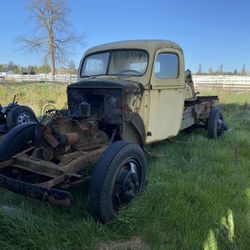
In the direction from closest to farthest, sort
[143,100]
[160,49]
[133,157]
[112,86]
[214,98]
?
[133,157]
[112,86]
[143,100]
[160,49]
[214,98]

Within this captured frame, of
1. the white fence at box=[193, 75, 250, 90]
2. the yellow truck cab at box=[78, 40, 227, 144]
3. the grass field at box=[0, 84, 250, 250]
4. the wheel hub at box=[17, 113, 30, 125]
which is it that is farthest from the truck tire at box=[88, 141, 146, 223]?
the white fence at box=[193, 75, 250, 90]

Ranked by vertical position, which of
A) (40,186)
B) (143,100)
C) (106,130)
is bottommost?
(40,186)

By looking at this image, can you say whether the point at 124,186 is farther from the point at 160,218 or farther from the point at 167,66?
the point at 167,66

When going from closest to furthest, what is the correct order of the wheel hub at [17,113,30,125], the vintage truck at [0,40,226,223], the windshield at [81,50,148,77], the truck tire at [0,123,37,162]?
the vintage truck at [0,40,226,223]
the truck tire at [0,123,37,162]
the windshield at [81,50,148,77]
the wheel hub at [17,113,30,125]

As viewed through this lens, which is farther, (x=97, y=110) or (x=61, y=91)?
(x=61, y=91)

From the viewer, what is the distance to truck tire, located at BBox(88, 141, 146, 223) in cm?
359

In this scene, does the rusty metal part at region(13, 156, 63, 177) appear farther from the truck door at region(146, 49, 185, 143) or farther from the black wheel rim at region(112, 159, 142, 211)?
the truck door at region(146, 49, 185, 143)

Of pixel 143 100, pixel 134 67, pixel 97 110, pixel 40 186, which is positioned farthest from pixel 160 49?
pixel 40 186

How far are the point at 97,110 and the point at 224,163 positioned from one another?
7.72ft

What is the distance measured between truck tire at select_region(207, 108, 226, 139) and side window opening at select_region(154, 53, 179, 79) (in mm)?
2100

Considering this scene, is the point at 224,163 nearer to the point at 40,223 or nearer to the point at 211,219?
the point at 211,219

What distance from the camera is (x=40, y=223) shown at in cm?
346

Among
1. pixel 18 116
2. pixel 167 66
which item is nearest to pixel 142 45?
pixel 167 66

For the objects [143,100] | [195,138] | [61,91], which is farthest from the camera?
[61,91]
